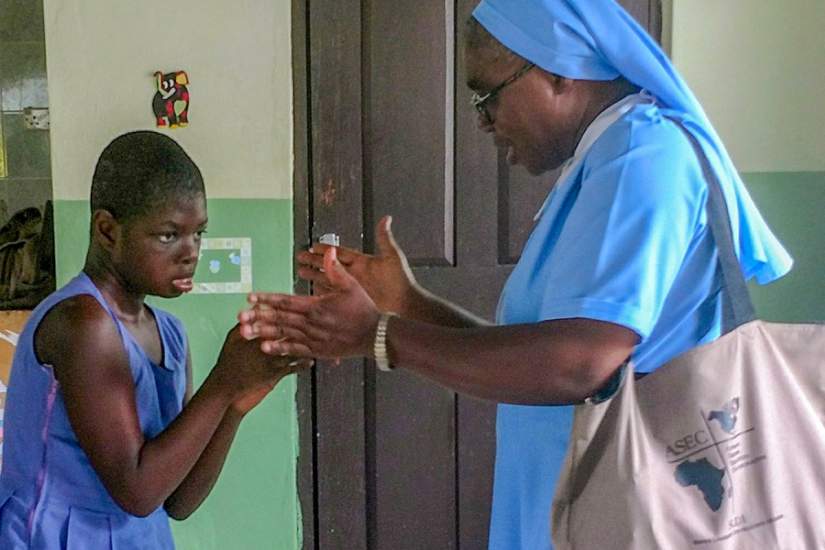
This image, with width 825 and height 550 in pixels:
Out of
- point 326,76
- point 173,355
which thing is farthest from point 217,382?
point 326,76

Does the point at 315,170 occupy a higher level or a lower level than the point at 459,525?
higher

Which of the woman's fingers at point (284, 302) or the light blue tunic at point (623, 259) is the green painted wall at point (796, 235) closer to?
the light blue tunic at point (623, 259)

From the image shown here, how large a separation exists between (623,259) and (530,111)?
29cm

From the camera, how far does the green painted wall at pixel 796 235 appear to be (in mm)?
2402

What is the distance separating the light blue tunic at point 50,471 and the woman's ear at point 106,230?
0.18 ft

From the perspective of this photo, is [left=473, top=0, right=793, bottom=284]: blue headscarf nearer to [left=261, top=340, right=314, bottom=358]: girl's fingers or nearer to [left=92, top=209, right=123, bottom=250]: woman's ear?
[left=261, top=340, right=314, bottom=358]: girl's fingers

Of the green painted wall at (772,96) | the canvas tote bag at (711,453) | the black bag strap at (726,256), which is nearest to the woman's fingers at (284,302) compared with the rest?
the canvas tote bag at (711,453)

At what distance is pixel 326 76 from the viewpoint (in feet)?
6.98

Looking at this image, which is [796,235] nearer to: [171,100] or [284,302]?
[171,100]

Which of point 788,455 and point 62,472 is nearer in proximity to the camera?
point 788,455

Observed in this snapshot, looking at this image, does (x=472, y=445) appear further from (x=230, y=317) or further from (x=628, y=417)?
(x=628, y=417)

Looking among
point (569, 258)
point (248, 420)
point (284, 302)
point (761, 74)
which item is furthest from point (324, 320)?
point (761, 74)

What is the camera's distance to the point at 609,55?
0.98 meters

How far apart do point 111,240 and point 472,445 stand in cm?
138
